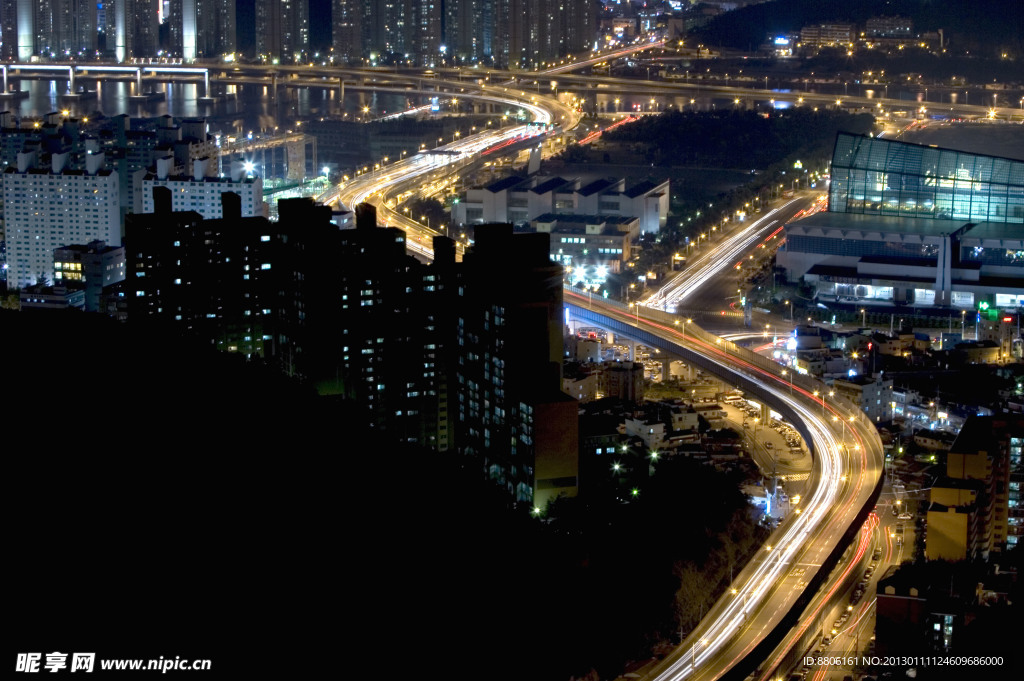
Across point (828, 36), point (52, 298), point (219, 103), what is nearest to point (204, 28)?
point (219, 103)

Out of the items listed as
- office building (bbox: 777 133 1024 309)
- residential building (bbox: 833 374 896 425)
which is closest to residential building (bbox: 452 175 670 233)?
office building (bbox: 777 133 1024 309)

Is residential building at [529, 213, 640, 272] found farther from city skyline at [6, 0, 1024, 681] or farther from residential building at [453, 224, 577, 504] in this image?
residential building at [453, 224, 577, 504]

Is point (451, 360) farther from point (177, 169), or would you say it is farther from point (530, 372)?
point (177, 169)

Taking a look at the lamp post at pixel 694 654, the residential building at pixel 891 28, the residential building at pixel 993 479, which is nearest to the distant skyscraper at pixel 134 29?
the residential building at pixel 891 28

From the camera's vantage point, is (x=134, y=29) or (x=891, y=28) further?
(x=134, y=29)

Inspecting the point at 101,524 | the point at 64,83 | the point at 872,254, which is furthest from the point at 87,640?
the point at 64,83

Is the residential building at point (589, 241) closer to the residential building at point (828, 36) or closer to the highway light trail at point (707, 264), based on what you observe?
A: the highway light trail at point (707, 264)

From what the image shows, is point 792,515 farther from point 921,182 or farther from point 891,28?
point 891,28
